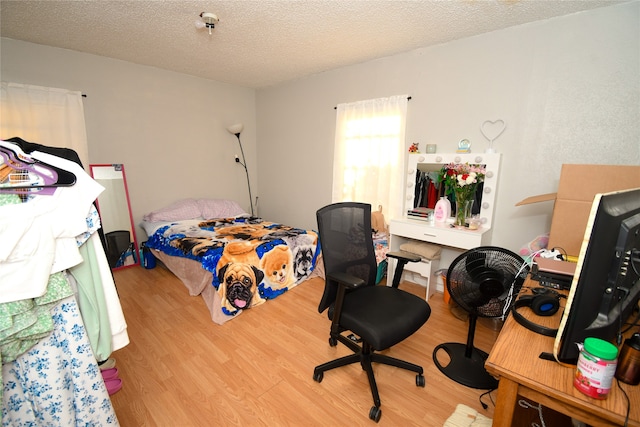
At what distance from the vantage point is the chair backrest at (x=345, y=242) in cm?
161

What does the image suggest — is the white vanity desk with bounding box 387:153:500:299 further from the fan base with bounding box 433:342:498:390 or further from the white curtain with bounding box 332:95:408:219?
the fan base with bounding box 433:342:498:390

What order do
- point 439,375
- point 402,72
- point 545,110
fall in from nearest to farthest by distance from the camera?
point 439,375 < point 545,110 < point 402,72

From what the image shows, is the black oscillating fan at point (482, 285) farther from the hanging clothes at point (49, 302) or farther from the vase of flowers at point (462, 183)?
the hanging clothes at point (49, 302)

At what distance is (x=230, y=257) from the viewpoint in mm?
2400

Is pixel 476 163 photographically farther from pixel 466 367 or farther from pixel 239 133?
pixel 239 133

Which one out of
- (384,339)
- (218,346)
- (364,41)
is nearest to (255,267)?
(218,346)

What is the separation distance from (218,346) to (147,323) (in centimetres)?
73

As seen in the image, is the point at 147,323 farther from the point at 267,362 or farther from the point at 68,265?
the point at 68,265

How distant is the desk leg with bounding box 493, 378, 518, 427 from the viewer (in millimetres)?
807

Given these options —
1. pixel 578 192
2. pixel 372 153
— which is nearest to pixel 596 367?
pixel 578 192

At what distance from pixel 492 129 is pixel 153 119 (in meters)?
3.95

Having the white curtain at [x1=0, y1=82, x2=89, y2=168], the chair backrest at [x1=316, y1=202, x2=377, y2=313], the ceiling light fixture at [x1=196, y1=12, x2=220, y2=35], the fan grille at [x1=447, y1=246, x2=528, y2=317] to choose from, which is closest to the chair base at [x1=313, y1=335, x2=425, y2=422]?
the chair backrest at [x1=316, y1=202, x2=377, y2=313]

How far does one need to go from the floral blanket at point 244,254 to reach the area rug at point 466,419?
5.60ft

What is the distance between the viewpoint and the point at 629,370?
A: 749 millimetres
